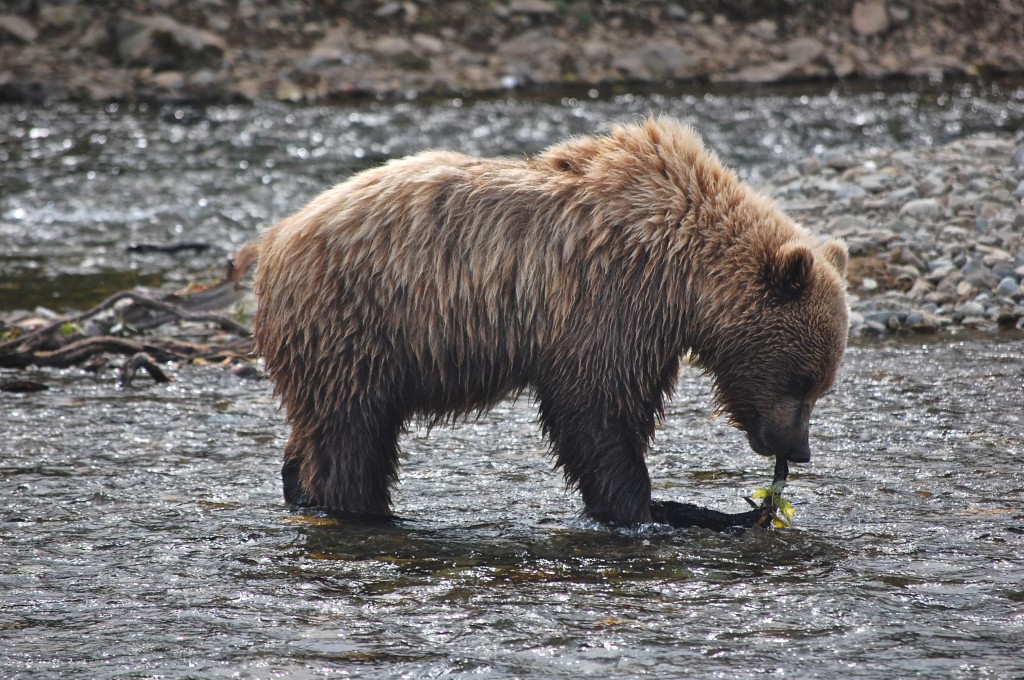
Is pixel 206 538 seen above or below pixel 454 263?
below

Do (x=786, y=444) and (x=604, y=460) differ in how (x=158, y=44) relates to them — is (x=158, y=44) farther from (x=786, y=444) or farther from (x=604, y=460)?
(x=786, y=444)

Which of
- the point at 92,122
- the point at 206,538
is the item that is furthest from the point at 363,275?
the point at 92,122

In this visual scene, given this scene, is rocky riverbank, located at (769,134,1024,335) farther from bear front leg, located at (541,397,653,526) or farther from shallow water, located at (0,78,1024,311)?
bear front leg, located at (541,397,653,526)

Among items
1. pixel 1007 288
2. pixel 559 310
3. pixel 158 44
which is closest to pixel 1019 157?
pixel 1007 288

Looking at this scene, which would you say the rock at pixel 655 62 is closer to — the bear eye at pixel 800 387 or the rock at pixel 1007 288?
the rock at pixel 1007 288

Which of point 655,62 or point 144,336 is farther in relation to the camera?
point 655,62

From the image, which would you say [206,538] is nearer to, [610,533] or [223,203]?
[610,533]

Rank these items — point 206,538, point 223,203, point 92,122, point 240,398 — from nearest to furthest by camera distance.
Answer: point 206,538 → point 240,398 → point 223,203 → point 92,122

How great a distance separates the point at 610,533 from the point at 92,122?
13.7 metres

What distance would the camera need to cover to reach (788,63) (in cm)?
2077

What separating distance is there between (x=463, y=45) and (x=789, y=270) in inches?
638

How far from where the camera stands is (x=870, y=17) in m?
22.0

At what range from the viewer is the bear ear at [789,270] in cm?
504

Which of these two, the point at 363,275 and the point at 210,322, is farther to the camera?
the point at 210,322
